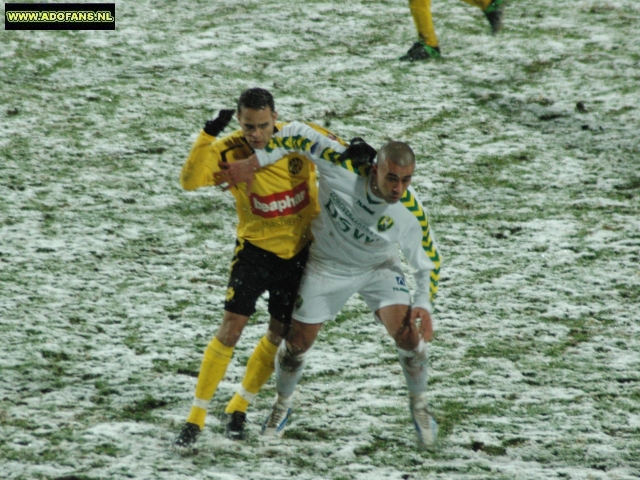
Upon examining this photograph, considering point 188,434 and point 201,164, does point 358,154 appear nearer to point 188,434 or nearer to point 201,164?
point 201,164

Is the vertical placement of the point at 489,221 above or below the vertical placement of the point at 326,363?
above

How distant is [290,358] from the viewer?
15.3ft

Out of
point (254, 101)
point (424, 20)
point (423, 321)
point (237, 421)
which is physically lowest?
point (237, 421)

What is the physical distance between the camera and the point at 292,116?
9656 millimetres

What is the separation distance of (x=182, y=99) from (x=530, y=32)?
18.6ft

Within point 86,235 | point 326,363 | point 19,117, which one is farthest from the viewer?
point 19,117

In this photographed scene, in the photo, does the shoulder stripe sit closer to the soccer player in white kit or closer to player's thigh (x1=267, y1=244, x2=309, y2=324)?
the soccer player in white kit

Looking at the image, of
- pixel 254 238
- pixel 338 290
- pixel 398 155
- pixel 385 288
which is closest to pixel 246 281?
pixel 254 238

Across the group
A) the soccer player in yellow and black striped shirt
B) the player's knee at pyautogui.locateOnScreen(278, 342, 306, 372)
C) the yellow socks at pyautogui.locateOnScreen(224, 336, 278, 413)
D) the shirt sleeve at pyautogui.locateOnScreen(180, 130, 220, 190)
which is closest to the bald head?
the soccer player in yellow and black striped shirt

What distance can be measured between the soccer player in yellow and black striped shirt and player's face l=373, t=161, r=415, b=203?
0.52 metres

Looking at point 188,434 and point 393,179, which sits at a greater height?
point 393,179

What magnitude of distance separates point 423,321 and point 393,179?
2.80ft

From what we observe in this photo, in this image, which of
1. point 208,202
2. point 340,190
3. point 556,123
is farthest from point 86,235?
point 556,123

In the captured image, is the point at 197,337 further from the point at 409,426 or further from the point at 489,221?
the point at 489,221
